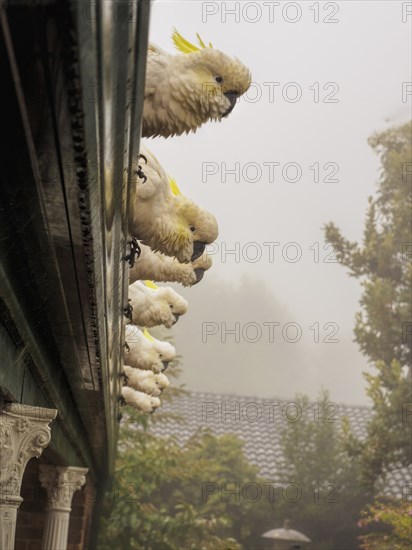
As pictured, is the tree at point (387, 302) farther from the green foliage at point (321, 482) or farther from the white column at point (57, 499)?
the white column at point (57, 499)

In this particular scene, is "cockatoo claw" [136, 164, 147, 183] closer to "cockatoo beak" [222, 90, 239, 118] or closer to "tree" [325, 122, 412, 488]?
"cockatoo beak" [222, 90, 239, 118]

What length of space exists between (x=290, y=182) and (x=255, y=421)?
14965 mm

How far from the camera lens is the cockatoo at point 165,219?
3.37 m

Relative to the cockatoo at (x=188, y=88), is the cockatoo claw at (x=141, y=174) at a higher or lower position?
lower

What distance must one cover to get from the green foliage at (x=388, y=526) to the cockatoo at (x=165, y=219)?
35.3 ft

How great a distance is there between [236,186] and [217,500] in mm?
20212

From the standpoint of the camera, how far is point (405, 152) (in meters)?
17.8

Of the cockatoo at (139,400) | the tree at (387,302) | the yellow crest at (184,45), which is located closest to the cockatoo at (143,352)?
the cockatoo at (139,400)

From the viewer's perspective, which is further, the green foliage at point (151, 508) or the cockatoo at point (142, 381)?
the green foliage at point (151, 508)

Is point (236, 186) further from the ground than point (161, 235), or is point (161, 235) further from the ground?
point (236, 186)

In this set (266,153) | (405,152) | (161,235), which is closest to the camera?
(161,235)

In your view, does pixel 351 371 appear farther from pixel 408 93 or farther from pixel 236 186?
pixel 408 93

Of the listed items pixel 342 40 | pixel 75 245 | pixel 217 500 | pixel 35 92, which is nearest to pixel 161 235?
pixel 75 245

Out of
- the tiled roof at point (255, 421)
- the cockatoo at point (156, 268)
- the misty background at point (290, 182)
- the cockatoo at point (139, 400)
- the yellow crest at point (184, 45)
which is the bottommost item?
the cockatoo at point (139, 400)
